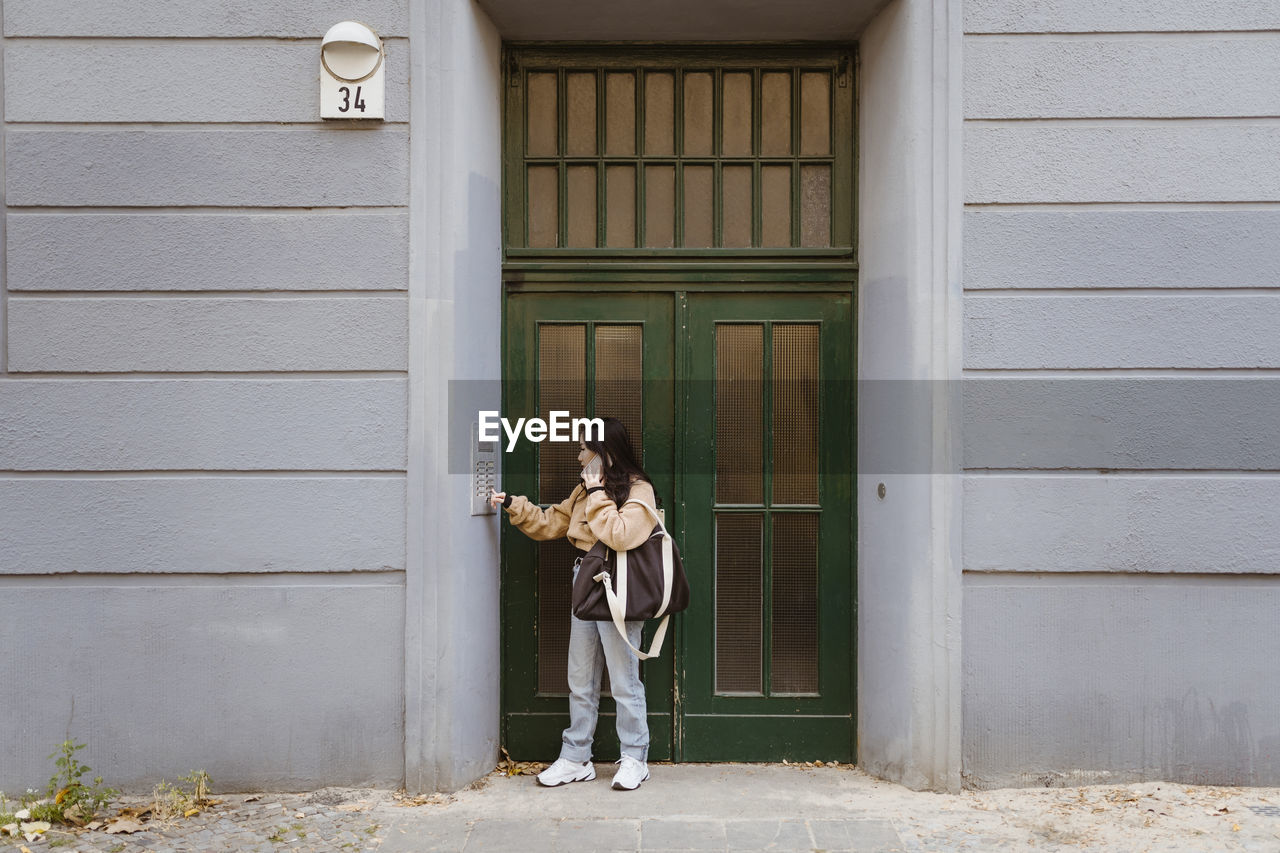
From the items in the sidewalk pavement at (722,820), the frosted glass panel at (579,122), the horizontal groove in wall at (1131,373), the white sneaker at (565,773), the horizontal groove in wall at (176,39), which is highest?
the horizontal groove in wall at (176,39)

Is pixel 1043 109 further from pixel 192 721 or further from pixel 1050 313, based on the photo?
pixel 192 721

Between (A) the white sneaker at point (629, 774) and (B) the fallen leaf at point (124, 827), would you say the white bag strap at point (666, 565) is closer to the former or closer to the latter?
(A) the white sneaker at point (629, 774)

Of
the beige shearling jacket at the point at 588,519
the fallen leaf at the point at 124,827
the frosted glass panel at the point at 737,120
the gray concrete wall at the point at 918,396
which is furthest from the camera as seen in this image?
the frosted glass panel at the point at 737,120

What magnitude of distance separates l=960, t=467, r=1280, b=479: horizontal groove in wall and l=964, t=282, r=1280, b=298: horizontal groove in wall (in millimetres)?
893

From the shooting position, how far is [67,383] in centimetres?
473

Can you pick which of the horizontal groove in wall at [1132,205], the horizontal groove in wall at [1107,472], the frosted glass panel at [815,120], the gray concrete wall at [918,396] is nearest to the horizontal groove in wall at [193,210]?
the frosted glass panel at [815,120]

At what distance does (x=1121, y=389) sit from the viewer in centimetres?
477

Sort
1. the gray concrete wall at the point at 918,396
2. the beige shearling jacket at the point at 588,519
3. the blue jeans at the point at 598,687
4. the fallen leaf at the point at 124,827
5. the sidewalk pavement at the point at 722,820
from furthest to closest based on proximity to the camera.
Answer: the blue jeans at the point at 598,687, the gray concrete wall at the point at 918,396, the beige shearling jacket at the point at 588,519, the fallen leaf at the point at 124,827, the sidewalk pavement at the point at 722,820

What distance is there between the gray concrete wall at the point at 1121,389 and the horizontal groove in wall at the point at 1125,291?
0.01 m

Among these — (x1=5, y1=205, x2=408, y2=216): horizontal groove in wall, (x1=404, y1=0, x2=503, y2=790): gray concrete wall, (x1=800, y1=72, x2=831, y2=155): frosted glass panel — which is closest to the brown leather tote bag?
(x1=404, y1=0, x2=503, y2=790): gray concrete wall

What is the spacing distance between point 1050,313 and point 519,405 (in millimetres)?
2889

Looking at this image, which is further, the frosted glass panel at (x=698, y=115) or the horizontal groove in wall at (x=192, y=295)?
the frosted glass panel at (x=698, y=115)

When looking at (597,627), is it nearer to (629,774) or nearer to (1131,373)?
(629,774)

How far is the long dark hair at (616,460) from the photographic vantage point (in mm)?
4793
